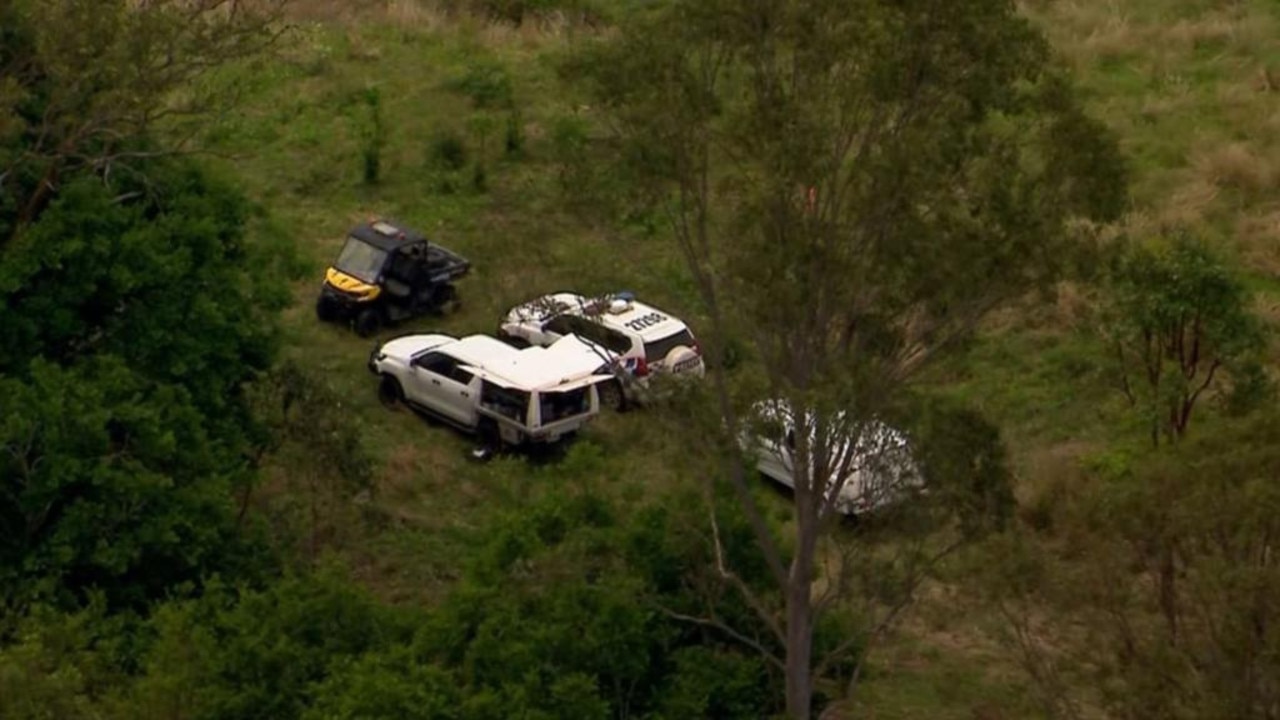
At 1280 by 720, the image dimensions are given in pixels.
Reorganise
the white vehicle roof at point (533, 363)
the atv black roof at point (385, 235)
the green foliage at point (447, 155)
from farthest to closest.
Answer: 1. the green foliage at point (447, 155)
2. the atv black roof at point (385, 235)
3. the white vehicle roof at point (533, 363)

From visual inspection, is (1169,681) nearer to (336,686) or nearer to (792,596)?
(792,596)

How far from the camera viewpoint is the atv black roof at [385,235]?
1241 inches

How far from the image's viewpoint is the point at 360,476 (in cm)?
2541

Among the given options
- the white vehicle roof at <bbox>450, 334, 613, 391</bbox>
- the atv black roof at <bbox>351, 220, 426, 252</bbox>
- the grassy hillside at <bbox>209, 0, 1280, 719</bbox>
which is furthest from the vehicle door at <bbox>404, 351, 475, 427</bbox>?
the atv black roof at <bbox>351, 220, 426, 252</bbox>

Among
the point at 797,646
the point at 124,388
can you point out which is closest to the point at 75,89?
the point at 124,388

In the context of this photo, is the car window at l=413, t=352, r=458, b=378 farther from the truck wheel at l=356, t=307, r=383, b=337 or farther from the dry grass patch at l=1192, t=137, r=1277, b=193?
the dry grass patch at l=1192, t=137, r=1277, b=193

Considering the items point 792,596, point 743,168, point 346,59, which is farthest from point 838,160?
point 346,59

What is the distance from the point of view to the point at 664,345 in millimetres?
29219

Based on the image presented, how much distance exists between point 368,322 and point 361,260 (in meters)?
1.00

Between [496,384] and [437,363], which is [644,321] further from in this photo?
[437,363]

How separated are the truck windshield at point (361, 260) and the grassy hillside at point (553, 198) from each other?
3.15 feet

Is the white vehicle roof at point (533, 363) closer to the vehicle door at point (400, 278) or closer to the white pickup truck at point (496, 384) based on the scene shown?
the white pickup truck at point (496, 384)

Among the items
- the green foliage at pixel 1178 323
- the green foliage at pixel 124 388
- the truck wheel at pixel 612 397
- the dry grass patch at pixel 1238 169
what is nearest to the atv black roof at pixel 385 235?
the truck wheel at pixel 612 397

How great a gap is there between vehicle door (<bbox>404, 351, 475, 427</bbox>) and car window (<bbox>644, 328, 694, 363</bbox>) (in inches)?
97.5
